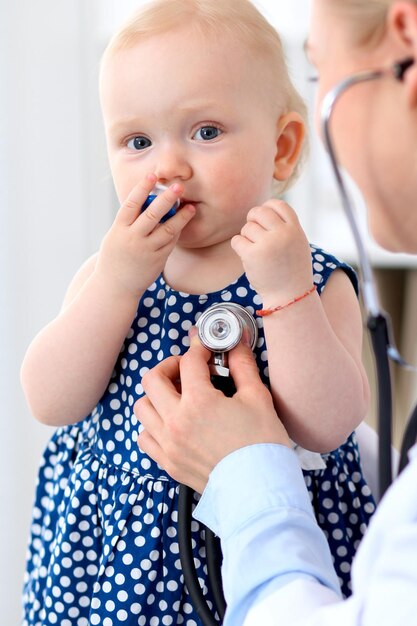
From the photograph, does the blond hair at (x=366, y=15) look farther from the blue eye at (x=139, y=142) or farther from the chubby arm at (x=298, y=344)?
the blue eye at (x=139, y=142)

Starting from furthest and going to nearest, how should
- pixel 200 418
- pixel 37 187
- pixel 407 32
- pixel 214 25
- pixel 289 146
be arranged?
1. pixel 37 187
2. pixel 289 146
3. pixel 214 25
4. pixel 200 418
5. pixel 407 32

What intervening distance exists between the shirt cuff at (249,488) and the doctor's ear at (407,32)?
0.39m

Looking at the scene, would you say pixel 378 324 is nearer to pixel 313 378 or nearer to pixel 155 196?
pixel 313 378

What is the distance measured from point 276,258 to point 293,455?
0.73ft

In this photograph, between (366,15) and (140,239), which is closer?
(366,15)

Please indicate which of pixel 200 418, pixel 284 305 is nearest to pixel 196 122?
pixel 284 305

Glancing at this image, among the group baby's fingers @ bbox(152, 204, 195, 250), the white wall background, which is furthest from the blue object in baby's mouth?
the white wall background

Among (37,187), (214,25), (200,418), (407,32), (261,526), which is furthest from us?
(37,187)

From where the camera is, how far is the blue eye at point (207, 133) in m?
1.02

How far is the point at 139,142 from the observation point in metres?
1.05

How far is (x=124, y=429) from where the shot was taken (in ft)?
3.50

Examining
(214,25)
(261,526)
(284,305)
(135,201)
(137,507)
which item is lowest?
(137,507)

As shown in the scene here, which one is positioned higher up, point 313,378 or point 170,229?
point 170,229

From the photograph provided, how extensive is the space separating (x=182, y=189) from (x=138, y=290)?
14 centimetres
